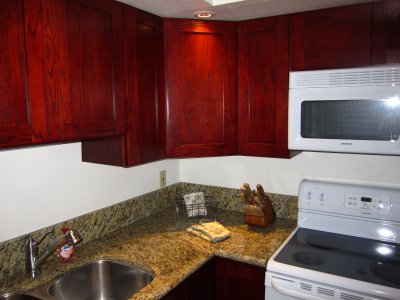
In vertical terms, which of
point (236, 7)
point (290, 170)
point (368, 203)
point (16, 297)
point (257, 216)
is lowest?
point (16, 297)

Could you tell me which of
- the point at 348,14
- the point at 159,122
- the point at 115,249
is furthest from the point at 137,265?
the point at 348,14

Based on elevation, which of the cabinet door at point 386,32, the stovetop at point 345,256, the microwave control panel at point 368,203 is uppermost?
the cabinet door at point 386,32

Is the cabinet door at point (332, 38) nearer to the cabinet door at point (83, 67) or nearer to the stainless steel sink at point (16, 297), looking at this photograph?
the cabinet door at point (83, 67)

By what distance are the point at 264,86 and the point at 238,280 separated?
40.0 inches

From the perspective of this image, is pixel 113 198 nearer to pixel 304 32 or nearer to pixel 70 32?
pixel 70 32

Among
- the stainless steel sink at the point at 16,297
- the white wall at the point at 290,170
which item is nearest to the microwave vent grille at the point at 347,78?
the white wall at the point at 290,170

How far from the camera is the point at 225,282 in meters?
1.73

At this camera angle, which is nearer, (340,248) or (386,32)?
(386,32)

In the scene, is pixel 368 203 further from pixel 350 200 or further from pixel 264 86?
pixel 264 86

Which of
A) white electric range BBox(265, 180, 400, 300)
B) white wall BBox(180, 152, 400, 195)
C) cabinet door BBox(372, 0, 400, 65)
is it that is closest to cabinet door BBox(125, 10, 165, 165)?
white wall BBox(180, 152, 400, 195)

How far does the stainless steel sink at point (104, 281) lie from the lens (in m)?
1.54

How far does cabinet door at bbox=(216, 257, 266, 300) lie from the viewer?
5.36 feet

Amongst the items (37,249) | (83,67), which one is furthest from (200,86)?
(37,249)

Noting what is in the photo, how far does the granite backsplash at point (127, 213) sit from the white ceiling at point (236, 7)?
1087 mm
